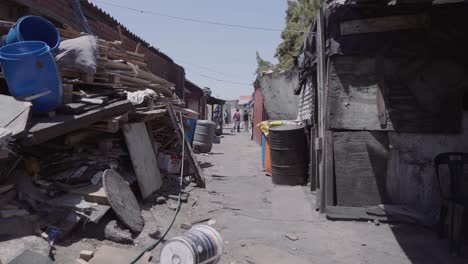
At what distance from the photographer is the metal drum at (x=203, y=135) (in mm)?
13508

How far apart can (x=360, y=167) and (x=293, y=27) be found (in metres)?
18.8

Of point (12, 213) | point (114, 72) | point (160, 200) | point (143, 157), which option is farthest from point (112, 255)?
point (114, 72)

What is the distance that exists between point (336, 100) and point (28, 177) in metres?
4.43

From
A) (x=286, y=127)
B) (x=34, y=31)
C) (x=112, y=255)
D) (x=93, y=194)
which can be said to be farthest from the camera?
(x=286, y=127)

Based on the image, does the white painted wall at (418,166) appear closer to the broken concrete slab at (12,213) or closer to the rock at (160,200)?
the rock at (160,200)

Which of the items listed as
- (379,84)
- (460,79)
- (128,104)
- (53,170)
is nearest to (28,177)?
(53,170)

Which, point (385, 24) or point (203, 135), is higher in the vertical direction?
point (385, 24)

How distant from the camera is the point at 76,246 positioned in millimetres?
3865

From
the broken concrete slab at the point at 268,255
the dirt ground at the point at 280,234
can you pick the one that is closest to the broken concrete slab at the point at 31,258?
the dirt ground at the point at 280,234

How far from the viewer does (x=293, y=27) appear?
22953 mm

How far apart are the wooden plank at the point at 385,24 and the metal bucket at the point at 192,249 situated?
4.09 m

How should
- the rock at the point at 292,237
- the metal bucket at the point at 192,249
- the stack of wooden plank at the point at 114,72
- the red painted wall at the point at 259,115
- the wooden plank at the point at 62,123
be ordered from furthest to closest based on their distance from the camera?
the red painted wall at the point at 259,115 < the stack of wooden plank at the point at 114,72 < the rock at the point at 292,237 < the wooden plank at the point at 62,123 < the metal bucket at the point at 192,249

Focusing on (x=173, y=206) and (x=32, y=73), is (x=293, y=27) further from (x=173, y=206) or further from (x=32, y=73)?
(x=32, y=73)

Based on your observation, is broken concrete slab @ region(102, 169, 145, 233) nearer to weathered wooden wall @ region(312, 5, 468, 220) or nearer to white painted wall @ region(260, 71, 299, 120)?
weathered wooden wall @ region(312, 5, 468, 220)
